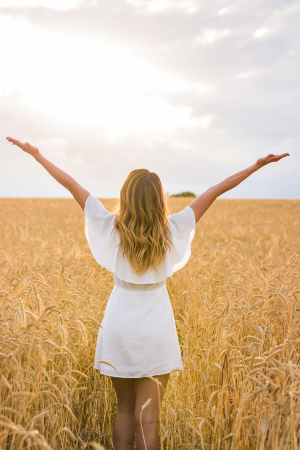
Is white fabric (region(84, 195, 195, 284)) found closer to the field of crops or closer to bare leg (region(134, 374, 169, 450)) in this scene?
the field of crops

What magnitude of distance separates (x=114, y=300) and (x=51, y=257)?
4.15 m

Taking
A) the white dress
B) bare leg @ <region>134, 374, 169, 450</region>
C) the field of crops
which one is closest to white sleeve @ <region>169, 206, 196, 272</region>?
the white dress

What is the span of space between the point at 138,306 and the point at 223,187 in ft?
3.75

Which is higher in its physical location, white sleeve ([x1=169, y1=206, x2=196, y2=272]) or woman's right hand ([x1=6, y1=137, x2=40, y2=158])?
woman's right hand ([x1=6, y1=137, x2=40, y2=158])

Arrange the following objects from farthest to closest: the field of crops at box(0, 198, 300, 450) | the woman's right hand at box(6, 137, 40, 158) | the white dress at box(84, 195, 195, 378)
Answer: the woman's right hand at box(6, 137, 40, 158) → the white dress at box(84, 195, 195, 378) → the field of crops at box(0, 198, 300, 450)

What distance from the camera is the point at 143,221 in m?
2.33

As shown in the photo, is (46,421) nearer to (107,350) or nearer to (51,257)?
(107,350)

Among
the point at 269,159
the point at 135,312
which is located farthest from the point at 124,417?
the point at 269,159

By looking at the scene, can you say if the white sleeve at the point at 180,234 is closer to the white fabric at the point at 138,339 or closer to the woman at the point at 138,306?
the woman at the point at 138,306

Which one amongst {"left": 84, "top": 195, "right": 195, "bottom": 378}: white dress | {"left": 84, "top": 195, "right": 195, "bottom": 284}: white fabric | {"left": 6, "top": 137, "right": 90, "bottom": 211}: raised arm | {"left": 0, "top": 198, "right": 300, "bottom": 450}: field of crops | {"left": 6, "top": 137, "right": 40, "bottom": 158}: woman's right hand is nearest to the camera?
{"left": 0, "top": 198, "right": 300, "bottom": 450}: field of crops

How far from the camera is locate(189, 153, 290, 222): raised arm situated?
2.63m

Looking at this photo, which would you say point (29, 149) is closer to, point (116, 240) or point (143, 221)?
point (116, 240)

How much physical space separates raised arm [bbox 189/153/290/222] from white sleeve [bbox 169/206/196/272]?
0.28 feet

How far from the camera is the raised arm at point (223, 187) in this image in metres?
2.63
